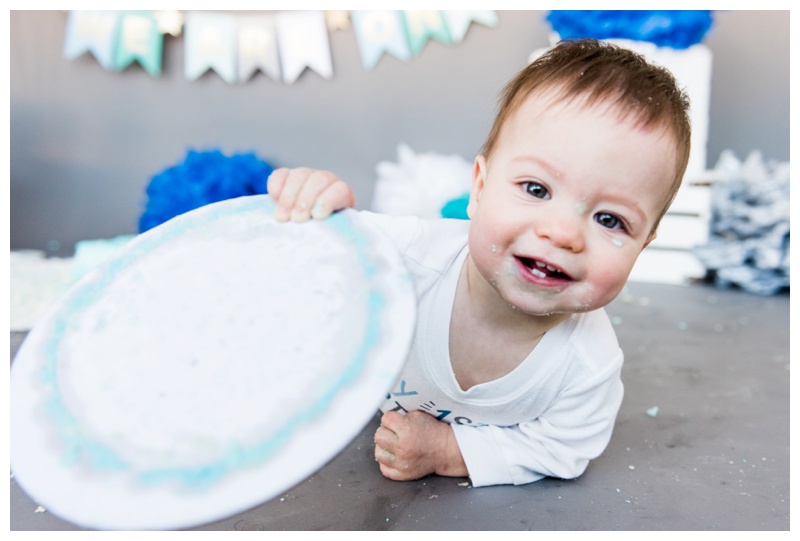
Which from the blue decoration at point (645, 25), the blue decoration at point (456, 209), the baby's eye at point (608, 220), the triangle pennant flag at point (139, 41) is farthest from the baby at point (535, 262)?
the triangle pennant flag at point (139, 41)

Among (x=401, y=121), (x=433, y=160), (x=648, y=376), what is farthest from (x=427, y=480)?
(x=401, y=121)

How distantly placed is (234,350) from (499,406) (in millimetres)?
392

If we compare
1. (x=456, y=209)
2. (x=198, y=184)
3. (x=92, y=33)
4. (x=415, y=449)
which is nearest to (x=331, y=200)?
(x=415, y=449)

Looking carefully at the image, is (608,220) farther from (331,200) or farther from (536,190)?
(331,200)

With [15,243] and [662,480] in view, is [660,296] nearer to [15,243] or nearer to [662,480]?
[662,480]

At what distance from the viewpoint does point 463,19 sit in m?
2.27

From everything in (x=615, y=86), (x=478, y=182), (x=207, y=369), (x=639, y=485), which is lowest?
(x=639, y=485)

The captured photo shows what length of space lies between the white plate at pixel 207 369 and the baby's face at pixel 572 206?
0.48 ft

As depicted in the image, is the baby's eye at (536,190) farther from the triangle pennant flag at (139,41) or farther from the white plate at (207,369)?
the triangle pennant flag at (139,41)

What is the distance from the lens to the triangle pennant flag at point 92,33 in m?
2.09

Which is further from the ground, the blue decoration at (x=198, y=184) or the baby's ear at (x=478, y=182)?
the baby's ear at (x=478, y=182)

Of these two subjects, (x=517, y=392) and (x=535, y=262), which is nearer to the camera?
(x=535, y=262)

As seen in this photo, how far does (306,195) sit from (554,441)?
0.43 meters

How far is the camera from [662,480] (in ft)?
2.72
